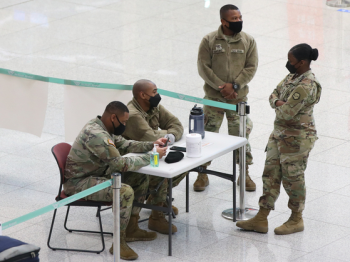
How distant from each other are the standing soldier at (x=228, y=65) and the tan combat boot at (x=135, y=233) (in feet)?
3.90

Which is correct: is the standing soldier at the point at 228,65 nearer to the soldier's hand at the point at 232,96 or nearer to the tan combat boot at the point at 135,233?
the soldier's hand at the point at 232,96

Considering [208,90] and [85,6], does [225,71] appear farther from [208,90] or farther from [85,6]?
[85,6]

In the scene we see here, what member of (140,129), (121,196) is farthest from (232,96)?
(121,196)

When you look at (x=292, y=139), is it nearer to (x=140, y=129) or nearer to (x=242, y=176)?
(x=242, y=176)

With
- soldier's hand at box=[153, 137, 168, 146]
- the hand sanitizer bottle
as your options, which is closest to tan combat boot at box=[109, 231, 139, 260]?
the hand sanitizer bottle

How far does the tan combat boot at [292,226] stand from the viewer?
20.4 ft

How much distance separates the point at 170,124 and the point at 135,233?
1104 millimetres

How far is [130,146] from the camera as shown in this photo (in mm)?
6172

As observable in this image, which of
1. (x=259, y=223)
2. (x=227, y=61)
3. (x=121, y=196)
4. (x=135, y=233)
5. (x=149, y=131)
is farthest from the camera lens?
(x=227, y=61)

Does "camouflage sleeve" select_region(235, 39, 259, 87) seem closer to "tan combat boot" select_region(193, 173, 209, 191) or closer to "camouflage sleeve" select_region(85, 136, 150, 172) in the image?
"tan combat boot" select_region(193, 173, 209, 191)

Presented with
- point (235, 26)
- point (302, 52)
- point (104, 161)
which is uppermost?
point (235, 26)

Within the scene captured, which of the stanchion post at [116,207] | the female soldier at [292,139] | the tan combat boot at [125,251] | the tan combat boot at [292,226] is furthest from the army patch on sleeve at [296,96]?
the tan combat boot at [125,251]

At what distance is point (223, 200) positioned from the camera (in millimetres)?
7016

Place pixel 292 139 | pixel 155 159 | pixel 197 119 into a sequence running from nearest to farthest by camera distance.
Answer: pixel 155 159 → pixel 292 139 → pixel 197 119
